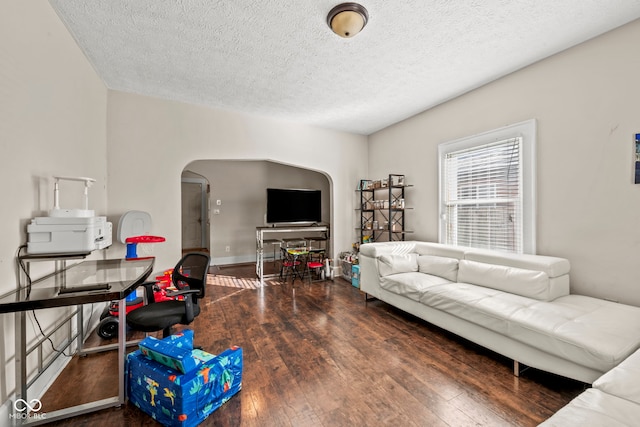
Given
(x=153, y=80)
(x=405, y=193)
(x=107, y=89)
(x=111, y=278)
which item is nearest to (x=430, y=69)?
(x=405, y=193)

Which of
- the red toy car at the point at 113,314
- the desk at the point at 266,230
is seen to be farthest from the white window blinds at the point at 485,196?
the red toy car at the point at 113,314

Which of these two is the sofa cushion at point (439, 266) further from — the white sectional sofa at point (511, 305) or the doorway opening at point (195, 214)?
the doorway opening at point (195, 214)

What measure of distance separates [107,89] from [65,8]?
4.77ft

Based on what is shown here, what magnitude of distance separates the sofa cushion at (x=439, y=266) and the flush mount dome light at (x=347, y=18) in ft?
8.51

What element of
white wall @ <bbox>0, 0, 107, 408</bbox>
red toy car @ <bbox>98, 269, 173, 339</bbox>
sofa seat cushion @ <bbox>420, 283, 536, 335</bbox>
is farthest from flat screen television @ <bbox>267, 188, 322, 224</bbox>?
sofa seat cushion @ <bbox>420, 283, 536, 335</bbox>

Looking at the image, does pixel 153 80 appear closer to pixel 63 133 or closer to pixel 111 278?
pixel 63 133

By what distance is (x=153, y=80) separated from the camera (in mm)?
3113

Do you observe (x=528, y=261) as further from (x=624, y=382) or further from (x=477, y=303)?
(x=624, y=382)

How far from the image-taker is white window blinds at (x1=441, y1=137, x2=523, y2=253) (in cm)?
299

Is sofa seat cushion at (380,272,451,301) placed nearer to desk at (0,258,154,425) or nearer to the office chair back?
the office chair back

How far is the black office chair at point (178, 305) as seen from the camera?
1918 mm

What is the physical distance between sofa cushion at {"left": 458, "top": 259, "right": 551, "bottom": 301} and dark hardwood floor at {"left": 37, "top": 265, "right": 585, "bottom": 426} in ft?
2.05

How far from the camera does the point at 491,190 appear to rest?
3.22 m

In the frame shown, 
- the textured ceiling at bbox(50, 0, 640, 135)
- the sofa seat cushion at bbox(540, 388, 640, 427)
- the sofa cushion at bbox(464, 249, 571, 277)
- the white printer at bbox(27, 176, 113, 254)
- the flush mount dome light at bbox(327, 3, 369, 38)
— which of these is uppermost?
the textured ceiling at bbox(50, 0, 640, 135)
